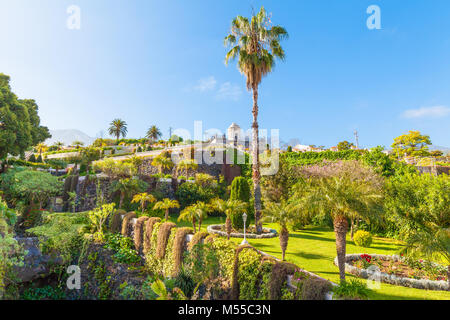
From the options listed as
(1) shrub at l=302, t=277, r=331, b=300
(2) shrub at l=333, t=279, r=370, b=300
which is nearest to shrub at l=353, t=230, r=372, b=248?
(2) shrub at l=333, t=279, r=370, b=300

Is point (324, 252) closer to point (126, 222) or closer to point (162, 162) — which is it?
point (126, 222)

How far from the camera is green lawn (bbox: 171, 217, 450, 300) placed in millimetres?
9789

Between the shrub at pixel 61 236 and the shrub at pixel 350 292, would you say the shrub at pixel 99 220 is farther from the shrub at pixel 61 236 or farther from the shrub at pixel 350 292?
the shrub at pixel 350 292

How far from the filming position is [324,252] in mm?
14969

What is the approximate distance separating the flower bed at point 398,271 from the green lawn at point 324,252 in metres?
0.40

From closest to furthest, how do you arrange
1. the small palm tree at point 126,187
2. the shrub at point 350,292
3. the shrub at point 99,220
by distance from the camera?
the shrub at point 350,292
the shrub at point 99,220
the small palm tree at point 126,187

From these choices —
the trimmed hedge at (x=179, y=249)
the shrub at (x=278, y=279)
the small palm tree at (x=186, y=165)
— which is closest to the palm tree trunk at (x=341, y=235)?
the shrub at (x=278, y=279)

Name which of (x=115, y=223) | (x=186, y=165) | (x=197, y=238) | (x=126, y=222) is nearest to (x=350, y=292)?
(x=197, y=238)

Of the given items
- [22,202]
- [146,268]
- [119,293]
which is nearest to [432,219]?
[146,268]

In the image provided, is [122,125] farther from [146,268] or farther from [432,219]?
[432,219]

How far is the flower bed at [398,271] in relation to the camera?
35.0ft

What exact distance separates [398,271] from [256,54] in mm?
17367

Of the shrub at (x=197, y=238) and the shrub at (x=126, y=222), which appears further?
the shrub at (x=126, y=222)
